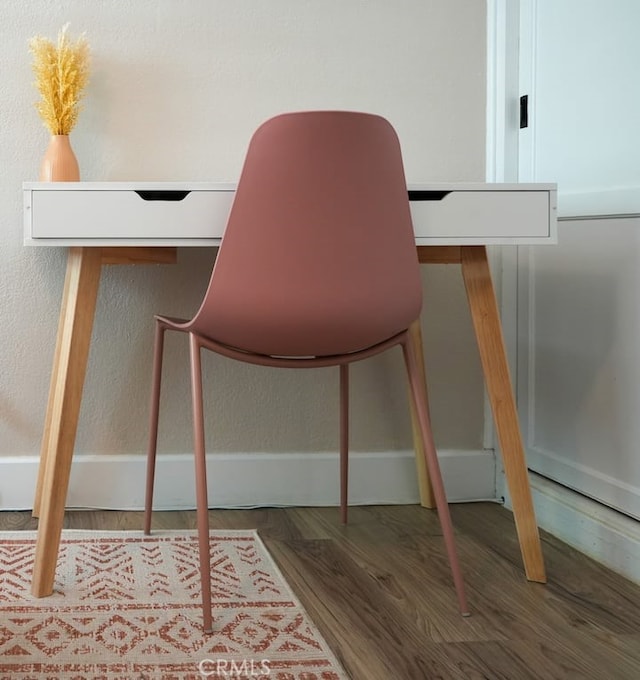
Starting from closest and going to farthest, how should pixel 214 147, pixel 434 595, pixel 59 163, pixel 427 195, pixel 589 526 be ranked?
pixel 434 595 → pixel 427 195 → pixel 589 526 → pixel 59 163 → pixel 214 147

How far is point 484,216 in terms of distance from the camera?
1756mm

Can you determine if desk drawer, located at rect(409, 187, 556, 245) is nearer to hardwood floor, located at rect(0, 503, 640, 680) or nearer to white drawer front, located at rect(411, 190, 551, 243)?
white drawer front, located at rect(411, 190, 551, 243)

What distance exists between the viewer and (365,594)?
5.51 feet

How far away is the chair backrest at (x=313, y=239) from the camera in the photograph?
155 centimetres

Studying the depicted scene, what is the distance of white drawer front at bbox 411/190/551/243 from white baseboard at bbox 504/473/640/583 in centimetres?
60

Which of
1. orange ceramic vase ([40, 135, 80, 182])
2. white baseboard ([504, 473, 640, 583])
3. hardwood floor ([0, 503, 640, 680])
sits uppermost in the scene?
orange ceramic vase ([40, 135, 80, 182])

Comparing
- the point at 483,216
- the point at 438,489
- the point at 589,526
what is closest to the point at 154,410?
the point at 438,489

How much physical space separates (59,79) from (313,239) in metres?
0.92

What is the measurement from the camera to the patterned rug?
1.34 meters

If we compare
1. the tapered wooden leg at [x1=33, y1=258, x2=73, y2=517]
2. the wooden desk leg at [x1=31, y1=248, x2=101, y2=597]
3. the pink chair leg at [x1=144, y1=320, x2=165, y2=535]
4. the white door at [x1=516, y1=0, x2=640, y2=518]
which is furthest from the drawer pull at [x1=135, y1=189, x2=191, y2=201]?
the white door at [x1=516, y1=0, x2=640, y2=518]

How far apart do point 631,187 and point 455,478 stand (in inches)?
37.7

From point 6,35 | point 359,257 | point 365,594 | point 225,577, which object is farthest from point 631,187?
point 6,35

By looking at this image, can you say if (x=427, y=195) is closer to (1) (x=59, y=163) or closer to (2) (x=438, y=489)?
(2) (x=438, y=489)

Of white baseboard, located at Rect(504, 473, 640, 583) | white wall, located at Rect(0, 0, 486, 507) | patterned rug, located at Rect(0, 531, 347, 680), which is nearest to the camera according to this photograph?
patterned rug, located at Rect(0, 531, 347, 680)
